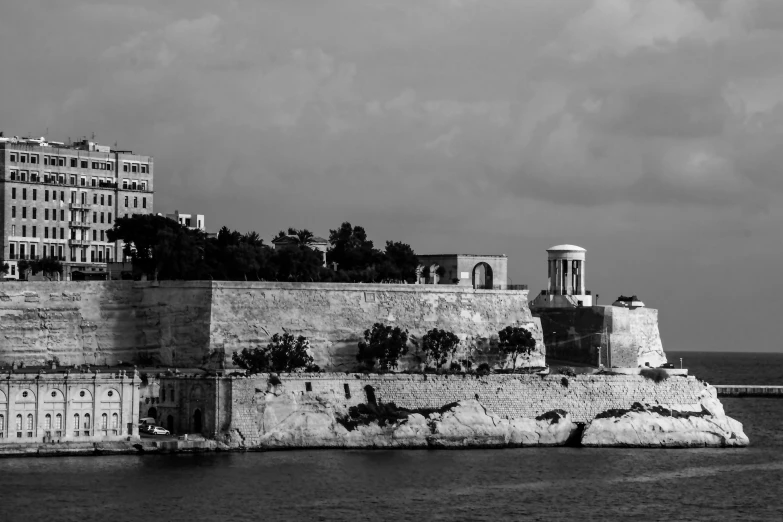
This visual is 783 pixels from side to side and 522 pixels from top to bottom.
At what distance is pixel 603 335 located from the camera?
357 ft

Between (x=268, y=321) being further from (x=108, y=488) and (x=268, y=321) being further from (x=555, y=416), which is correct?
(x=108, y=488)

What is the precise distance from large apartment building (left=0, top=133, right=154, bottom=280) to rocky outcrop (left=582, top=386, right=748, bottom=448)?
36902 mm

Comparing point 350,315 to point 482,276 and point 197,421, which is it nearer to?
point 482,276

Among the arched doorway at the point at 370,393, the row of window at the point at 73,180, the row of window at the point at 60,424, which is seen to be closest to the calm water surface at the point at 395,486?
the row of window at the point at 60,424

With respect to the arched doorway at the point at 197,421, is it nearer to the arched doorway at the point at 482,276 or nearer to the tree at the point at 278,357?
the tree at the point at 278,357

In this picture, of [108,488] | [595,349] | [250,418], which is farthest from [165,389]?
[595,349]

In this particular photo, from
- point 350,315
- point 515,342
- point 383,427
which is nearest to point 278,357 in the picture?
point 383,427

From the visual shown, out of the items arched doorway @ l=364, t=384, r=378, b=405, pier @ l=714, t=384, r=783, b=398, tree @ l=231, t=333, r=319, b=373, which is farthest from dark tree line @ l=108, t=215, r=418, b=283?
pier @ l=714, t=384, r=783, b=398

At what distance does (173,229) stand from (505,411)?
27566 millimetres

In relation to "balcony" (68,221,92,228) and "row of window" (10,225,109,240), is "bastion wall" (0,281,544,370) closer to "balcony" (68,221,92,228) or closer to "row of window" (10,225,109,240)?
"row of window" (10,225,109,240)

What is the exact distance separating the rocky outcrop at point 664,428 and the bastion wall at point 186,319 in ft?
42.7

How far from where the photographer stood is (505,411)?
3526 inches

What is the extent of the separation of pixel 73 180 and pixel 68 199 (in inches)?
52.7

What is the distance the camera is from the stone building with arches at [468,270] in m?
110
